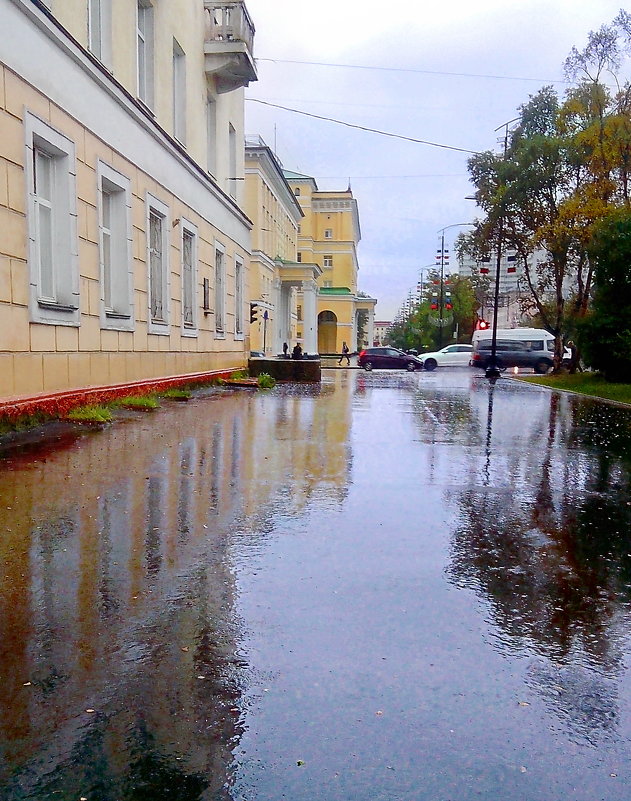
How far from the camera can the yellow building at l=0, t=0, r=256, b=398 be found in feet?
30.9

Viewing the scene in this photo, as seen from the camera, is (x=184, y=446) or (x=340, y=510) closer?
(x=340, y=510)

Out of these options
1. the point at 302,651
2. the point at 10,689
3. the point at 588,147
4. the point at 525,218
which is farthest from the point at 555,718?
the point at 525,218

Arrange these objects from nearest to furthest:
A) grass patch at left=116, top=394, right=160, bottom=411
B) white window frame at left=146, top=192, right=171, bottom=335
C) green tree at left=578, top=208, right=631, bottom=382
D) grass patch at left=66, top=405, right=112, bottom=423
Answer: grass patch at left=66, top=405, right=112, bottom=423 → grass patch at left=116, top=394, right=160, bottom=411 → white window frame at left=146, top=192, right=171, bottom=335 → green tree at left=578, top=208, right=631, bottom=382

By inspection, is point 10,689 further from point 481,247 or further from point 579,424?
point 481,247

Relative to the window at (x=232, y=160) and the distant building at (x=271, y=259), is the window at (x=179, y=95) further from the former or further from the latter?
the distant building at (x=271, y=259)

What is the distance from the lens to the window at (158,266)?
15812mm

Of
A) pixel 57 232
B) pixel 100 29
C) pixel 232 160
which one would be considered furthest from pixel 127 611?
pixel 232 160

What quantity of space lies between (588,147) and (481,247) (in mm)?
8268

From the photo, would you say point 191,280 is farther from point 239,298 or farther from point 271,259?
point 271,259

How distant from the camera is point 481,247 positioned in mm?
36500

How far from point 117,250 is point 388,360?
116 ft

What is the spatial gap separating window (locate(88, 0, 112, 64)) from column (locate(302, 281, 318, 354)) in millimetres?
43918

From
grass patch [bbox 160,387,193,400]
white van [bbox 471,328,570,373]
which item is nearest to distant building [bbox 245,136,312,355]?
white van [bbox 471,328,570,373]

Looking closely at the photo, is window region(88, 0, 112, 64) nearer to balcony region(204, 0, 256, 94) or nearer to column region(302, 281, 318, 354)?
balcony region(204, 0, 256, 94)
